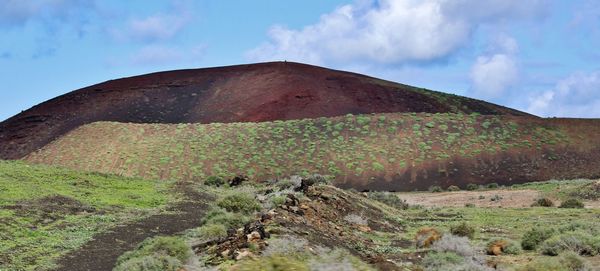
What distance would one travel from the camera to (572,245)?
2047 centimetres

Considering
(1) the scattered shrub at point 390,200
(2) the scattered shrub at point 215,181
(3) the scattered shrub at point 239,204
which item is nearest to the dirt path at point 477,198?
(1) the scattered shrub at point 390,200

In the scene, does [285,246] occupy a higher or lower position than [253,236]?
lower

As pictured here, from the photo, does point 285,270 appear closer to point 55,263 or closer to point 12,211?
point 55,263

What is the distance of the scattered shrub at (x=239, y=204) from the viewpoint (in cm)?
3039

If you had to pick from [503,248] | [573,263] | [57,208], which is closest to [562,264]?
[573,263]

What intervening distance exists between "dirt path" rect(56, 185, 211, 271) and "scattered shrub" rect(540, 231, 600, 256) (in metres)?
11.5

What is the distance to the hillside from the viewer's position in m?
60.4

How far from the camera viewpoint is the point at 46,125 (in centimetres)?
8312

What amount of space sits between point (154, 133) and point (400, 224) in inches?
1754

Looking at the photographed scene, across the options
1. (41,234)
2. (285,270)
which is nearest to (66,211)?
(41,234)

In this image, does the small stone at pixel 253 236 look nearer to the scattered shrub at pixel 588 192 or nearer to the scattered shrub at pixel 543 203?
the scattered shrub at pixel 543 203

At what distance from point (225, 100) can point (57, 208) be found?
58.3 m

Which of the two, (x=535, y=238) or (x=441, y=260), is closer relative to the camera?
(x=441, y=260)

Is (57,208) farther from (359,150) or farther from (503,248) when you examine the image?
(359,150)
